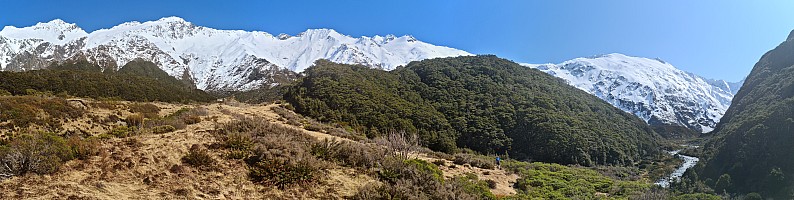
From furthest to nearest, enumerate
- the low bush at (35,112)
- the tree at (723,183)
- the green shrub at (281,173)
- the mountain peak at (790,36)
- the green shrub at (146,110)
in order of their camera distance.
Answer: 1. the mountain peak at (790,36)
2. the tree at (723,183)
3. the green shrub at (146,110)
4. the low bush at (35,112)
5. the green shrub at (281,173)

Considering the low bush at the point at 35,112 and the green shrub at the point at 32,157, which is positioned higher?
the low bush at the point at 35,112

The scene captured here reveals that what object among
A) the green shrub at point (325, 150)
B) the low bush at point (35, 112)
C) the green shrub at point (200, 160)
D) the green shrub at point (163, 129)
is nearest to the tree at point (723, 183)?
the green shrub at point (325, 150)

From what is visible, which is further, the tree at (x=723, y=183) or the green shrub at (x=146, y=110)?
the tree at (x=723, y=183)

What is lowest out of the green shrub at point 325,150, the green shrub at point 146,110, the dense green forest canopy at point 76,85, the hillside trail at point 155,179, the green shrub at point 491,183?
the green shrub at point 491,183

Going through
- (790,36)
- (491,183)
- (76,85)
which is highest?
(790,36)

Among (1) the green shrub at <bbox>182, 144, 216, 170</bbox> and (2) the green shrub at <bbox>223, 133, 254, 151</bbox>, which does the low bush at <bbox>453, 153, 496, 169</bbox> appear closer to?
(2) the green shrub at <bbox>223, 133, 254, 151</bbox>

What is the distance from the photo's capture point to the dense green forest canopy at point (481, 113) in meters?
64.8

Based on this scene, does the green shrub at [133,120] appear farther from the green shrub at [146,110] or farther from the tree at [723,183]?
the tree at [723,183]

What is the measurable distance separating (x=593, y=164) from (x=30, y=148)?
67.3 meters

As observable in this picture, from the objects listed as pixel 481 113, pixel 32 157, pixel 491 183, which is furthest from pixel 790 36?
pixel 32 157

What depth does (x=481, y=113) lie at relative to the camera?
79250mm

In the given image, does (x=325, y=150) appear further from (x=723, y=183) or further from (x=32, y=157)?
(x=723, y=183)

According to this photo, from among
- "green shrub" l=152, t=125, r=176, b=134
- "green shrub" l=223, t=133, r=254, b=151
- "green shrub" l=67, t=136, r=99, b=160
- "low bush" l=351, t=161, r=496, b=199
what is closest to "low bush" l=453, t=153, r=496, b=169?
"low bush" l=351, t=161, r=496, b=199

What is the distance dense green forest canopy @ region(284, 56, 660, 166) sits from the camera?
64.8 m
